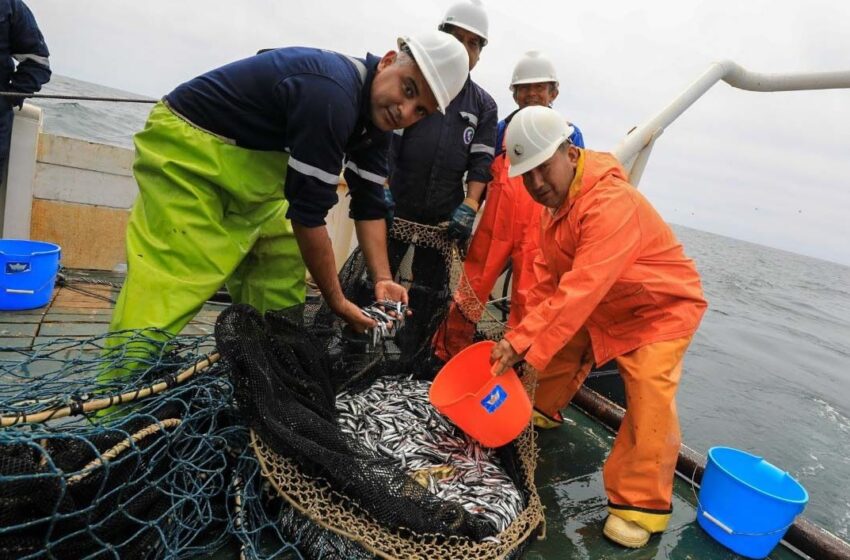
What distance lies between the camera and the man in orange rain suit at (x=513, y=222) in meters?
4.52

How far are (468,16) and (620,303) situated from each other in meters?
2.55

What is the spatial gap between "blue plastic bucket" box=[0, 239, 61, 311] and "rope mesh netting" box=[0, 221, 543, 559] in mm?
2214

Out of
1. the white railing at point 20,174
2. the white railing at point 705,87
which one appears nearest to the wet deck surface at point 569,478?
the white railing at point 20,174

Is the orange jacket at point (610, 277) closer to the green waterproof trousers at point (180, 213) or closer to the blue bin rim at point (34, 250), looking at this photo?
the green waterproof trousers at point (180, 213)

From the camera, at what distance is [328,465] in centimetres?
207

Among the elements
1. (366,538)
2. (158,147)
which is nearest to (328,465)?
(366,538)

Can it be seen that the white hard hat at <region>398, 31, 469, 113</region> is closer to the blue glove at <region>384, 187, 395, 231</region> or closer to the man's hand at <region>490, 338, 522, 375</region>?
the blue glove at <region>384, 187, 395, 231</region>

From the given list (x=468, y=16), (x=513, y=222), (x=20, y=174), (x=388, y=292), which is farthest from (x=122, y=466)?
(x=20, y=174)

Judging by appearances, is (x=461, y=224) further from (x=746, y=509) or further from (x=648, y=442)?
(x=746, y=509)

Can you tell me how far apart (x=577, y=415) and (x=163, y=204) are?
361cm

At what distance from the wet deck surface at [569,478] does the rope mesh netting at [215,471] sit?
0.31 meters

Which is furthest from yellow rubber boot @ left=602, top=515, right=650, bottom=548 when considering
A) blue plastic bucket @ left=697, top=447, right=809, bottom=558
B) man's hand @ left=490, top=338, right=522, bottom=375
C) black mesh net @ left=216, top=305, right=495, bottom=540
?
man's hand @ left=490, top=338, right=522, bottom=375

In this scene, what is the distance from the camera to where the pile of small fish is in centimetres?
266

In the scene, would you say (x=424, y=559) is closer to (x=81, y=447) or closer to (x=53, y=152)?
(x=81, y=447)
